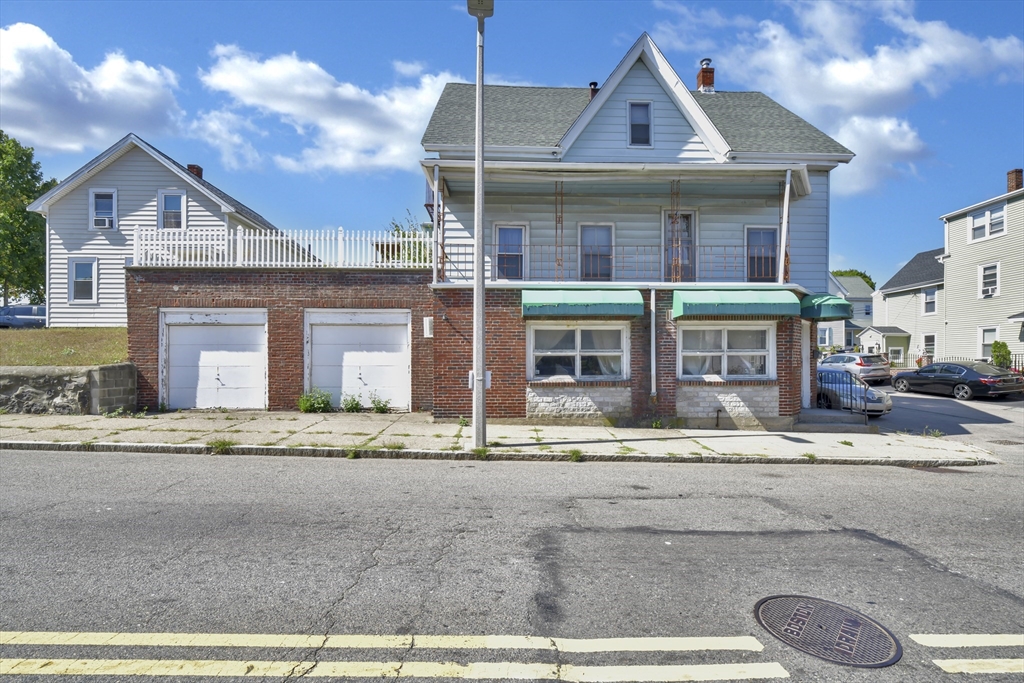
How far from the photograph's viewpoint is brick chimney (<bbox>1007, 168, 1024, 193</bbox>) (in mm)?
29969

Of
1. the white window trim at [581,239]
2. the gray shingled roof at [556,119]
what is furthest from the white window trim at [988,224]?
the white window trim at [581,239]

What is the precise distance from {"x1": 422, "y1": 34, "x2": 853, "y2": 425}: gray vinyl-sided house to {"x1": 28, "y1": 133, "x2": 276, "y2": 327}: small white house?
1310cm

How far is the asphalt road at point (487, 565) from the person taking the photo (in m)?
3.49

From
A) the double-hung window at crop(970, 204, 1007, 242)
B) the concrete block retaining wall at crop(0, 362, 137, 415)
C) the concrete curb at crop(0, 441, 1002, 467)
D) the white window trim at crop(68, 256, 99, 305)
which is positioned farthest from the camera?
the double-hung window at crop(970, 204, 1007, 242)

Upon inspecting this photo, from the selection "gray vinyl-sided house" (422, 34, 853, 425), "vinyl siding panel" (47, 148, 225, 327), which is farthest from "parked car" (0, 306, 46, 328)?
"gray vinyl-sided house" (422, 34, 853, 425)

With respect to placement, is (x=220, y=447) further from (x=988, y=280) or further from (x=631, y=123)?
(x=988, y=280)

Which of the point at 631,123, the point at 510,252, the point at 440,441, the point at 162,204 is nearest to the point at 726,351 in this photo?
the point at 510,252

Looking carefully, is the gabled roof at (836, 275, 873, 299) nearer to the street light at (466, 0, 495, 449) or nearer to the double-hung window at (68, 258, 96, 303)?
the street light at (466, 0, 495, 449)

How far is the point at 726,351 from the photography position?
13.7 meters

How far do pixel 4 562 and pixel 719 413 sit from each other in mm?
12472

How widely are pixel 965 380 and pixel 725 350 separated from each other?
15877mm

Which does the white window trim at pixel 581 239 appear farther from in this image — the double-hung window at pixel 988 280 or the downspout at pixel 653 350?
the double-hung window at pixel 988 280

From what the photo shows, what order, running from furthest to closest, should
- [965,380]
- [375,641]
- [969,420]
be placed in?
1. [965,380]
2. [969,420]
3. [375,641]

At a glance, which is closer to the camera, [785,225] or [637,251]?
[785,225]
